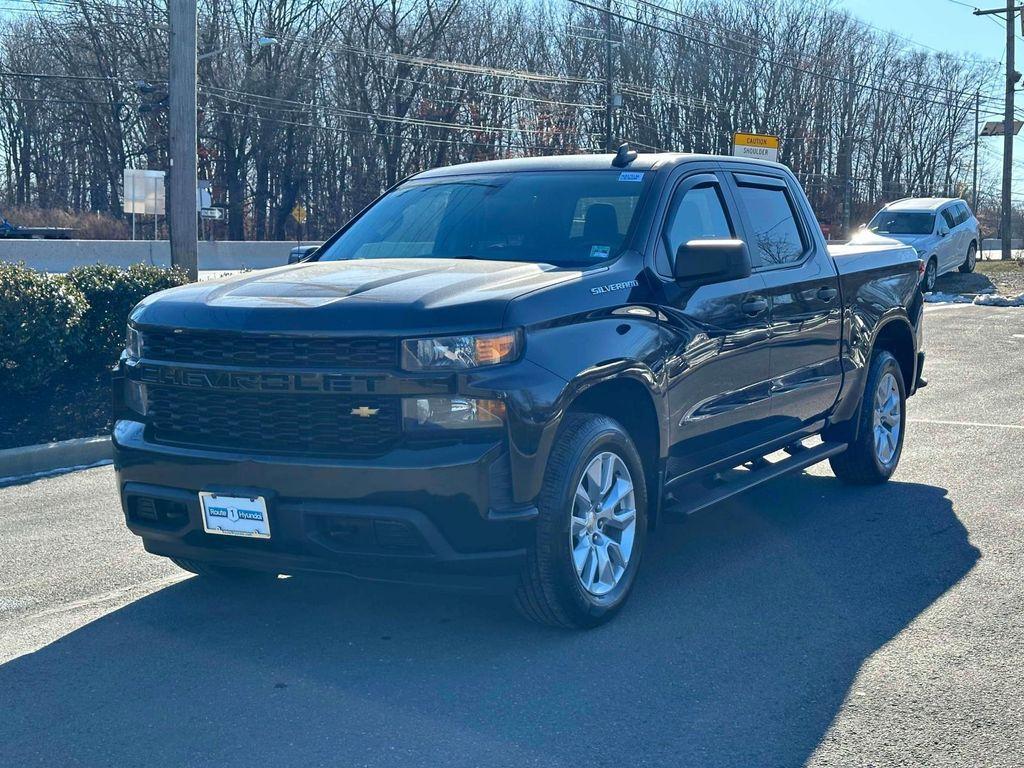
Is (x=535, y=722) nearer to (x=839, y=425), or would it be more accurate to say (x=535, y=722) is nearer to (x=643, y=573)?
(x=643, y=573)

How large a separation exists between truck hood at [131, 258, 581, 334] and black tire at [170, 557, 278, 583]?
1.16 m

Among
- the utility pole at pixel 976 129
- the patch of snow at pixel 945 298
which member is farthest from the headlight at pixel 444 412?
the utility pole at pixel 976 129

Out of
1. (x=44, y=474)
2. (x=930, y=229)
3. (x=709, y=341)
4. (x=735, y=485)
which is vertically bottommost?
(x=44, y=474)

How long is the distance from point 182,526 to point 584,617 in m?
1.57

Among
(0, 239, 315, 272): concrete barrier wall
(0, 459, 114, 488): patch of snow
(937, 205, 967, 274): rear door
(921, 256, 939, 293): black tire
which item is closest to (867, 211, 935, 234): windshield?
(937, 205, 967, 274): rear door

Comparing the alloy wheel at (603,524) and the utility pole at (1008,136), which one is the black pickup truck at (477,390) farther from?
the utility pole at (1008,136)

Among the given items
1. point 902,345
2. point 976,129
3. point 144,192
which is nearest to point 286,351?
point 902,345

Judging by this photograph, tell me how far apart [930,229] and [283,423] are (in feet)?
79.5

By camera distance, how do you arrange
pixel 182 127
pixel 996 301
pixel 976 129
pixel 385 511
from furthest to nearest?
pixel 976 129, pixel 996 301, pixel 182 127, pixel 385 511

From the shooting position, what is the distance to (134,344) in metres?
4.75

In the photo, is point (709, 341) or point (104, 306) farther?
point (104, 306)

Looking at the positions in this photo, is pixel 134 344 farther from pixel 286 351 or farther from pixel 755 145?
pixel 755 145

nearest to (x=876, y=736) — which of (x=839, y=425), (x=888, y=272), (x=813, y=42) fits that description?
(x=839, y=425)

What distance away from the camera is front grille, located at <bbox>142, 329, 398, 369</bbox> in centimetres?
418
